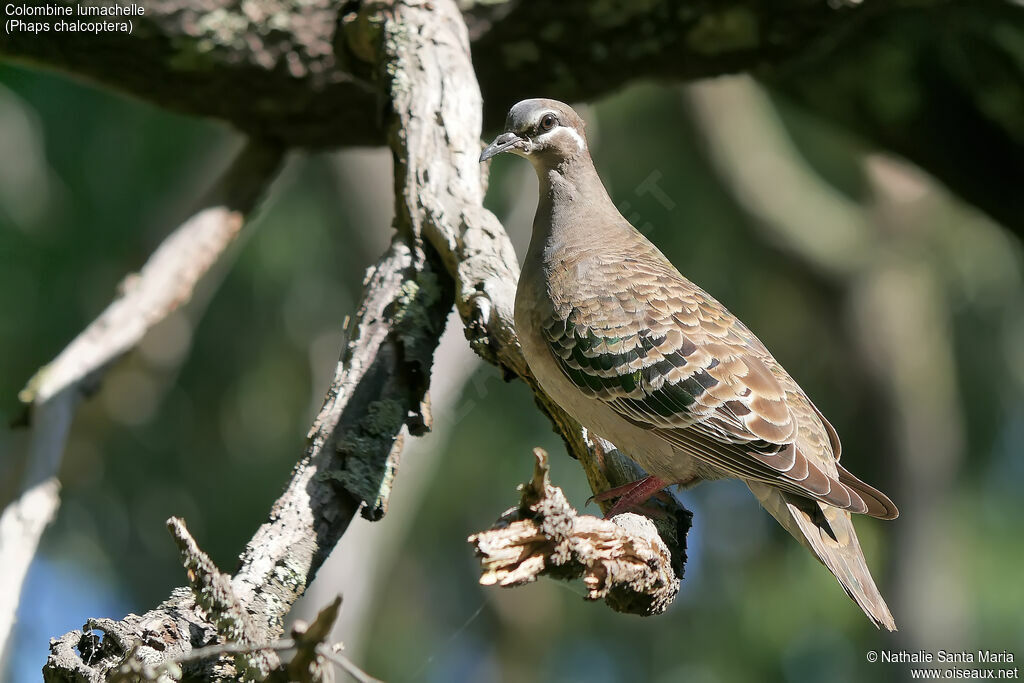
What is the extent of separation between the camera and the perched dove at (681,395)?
3340 millimetres

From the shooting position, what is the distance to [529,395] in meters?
14.8

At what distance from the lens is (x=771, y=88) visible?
20.6 ft

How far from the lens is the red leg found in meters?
3.28

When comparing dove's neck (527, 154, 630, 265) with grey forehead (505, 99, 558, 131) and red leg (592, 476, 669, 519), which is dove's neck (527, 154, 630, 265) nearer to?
grey forehead (505, 99, 558, 131)

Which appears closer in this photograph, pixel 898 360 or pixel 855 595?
pixel 855 595

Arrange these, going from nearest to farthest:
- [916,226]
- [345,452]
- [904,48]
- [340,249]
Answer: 1. [345,452]
2. [904,48]
3. [916,226]
4. [340,249]

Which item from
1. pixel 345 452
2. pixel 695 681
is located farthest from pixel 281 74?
pixel 695 681

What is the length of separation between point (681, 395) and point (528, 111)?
4.32 ft

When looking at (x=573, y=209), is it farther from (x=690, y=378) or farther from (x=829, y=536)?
(x=829, y=536)

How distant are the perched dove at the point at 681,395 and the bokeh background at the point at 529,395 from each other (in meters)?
0.68

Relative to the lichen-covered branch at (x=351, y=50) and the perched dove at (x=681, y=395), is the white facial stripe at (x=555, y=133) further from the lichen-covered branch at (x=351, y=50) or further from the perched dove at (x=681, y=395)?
the lichen-covered branch at (x=351, y=50)

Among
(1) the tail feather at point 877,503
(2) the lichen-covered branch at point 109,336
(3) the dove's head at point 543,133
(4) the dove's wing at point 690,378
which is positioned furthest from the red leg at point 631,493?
(2) the lichen-covered branch at point 109,336

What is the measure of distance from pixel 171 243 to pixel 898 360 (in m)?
5.79

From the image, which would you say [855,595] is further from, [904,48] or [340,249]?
[340,249]
